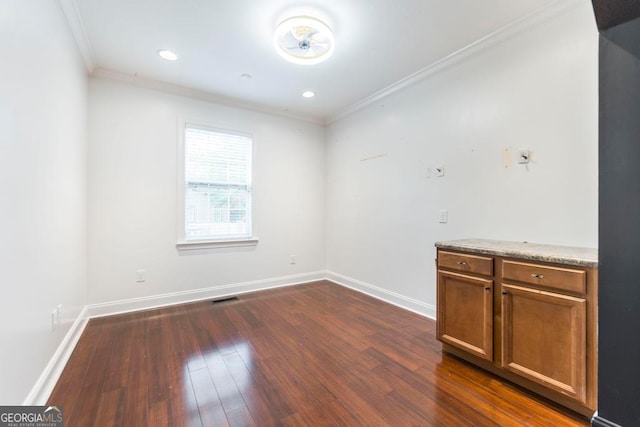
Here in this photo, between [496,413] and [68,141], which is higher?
[68,141]

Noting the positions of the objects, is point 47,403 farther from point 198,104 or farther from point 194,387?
point 198,104

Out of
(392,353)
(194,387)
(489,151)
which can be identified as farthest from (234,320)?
(489,151)

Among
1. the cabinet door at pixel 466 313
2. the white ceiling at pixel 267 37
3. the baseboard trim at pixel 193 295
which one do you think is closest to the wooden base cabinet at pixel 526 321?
the cabinet door at pixel 466 313

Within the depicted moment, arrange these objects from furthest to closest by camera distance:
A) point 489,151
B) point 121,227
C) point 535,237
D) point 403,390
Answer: point 121,227 < point 489,151 < point 535,237 < point 403,390

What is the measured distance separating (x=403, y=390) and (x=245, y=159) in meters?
3.27

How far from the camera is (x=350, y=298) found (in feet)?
11.6

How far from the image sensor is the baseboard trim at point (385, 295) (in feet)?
9.56

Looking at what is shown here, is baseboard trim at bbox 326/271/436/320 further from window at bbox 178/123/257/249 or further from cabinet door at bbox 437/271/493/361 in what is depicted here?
window at bbox 178/123/257/249

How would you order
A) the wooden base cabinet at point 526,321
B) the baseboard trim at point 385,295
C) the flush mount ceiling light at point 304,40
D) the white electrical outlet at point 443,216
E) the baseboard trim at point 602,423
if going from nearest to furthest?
the baseboard trim at point 602,423
the wooden base cabinet at point 526,321
the flush mount ceiling light at point 304,40
the white electrical outlet at point 443,216
the baseboard trim at point 385,295

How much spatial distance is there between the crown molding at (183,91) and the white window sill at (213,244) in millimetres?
1857

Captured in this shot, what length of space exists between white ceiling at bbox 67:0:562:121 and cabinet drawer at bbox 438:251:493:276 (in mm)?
1865

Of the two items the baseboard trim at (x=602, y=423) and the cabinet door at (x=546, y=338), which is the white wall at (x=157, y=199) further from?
the baseboard trim at (x=602, y=423)

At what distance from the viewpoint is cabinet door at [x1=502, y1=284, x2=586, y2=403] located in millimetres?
1481

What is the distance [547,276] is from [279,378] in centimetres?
184
